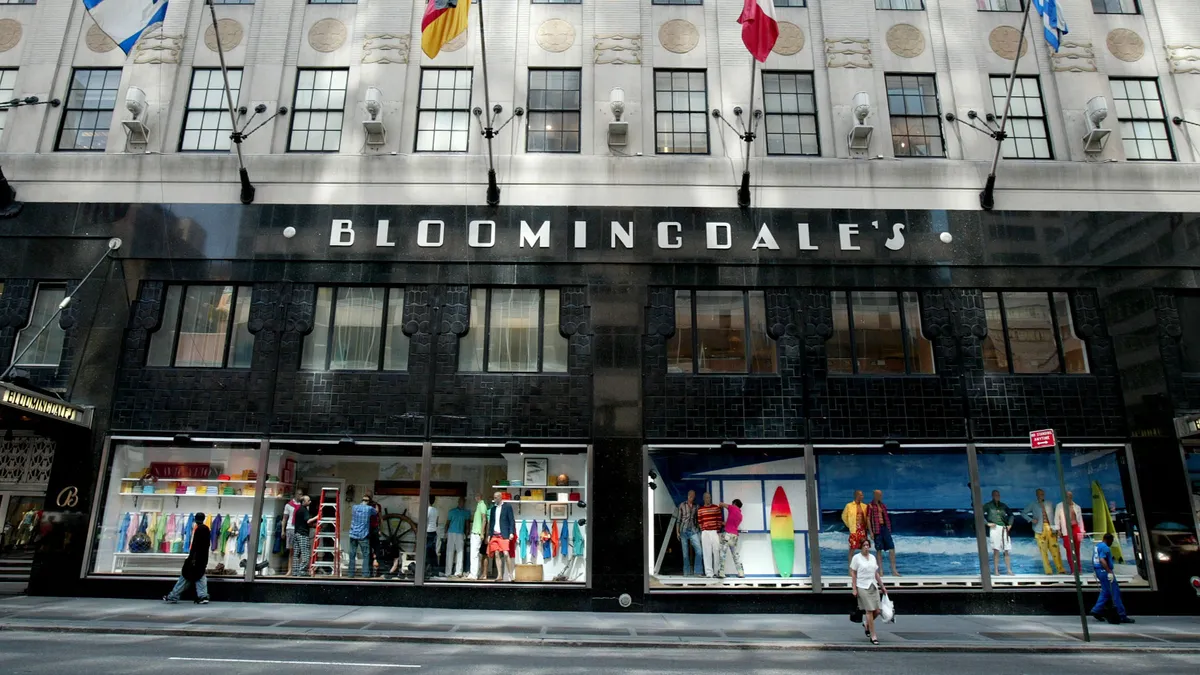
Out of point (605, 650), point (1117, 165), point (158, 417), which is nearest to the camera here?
point (605, 650)

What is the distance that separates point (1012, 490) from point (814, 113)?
34.9 ft

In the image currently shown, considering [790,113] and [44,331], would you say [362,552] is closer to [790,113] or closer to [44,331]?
[44,331]

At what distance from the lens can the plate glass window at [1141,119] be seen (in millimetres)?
18922

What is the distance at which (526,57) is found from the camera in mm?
19406

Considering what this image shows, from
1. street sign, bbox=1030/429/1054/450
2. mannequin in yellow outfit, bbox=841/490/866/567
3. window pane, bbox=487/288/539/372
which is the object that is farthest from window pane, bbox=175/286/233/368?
street sign, bbox=1030/429/1054/450

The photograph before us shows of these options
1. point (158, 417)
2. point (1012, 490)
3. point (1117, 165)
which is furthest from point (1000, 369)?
point (158, 417)

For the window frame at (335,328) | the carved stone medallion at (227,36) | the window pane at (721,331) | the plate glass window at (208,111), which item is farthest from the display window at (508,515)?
the carved stone medallion at (227,36)

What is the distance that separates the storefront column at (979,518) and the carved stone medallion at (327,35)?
63.3 feet

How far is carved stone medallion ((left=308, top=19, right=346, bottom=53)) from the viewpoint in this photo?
1962 centimetres

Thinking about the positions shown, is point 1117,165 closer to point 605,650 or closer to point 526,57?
point 526,57

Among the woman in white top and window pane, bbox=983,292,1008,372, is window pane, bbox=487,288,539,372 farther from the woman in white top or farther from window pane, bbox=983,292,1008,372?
window pane, bbox=983,292,1008,372

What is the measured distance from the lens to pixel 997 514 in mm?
16781

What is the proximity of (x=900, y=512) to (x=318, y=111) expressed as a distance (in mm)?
17910

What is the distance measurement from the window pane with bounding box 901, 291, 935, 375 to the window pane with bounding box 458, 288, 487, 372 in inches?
412
